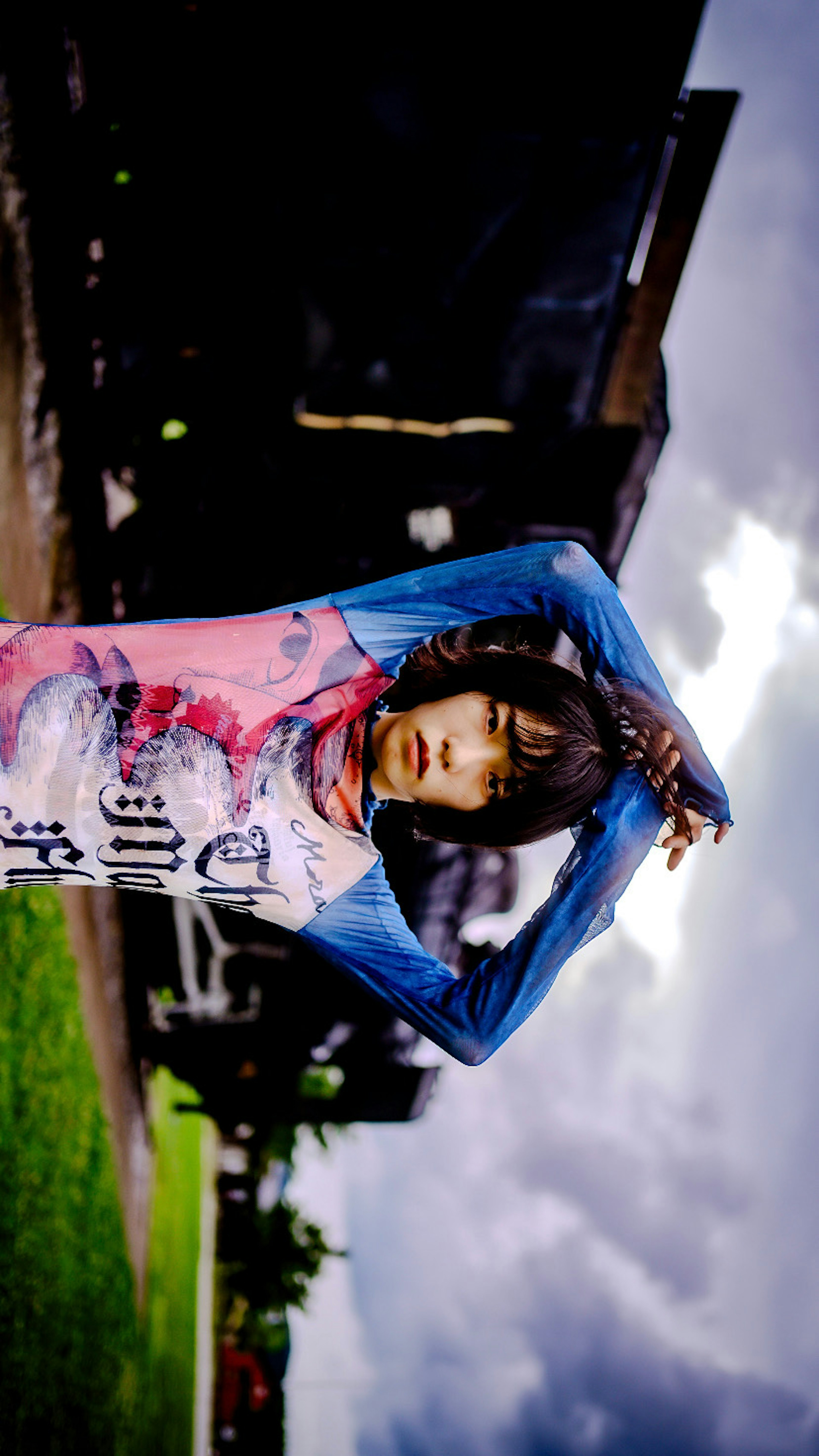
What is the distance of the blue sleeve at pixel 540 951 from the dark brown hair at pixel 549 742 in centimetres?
6

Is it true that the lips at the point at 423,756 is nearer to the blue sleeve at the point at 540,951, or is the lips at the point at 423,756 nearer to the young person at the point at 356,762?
the young person at the point at 356,762

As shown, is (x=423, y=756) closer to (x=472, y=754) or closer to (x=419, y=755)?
(x=419, y=755)

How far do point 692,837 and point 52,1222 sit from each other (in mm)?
4528

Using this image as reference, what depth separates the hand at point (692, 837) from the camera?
2.05 m

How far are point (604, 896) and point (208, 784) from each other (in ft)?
3.20

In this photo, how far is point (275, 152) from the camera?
521 cm

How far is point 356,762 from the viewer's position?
2.21 metres

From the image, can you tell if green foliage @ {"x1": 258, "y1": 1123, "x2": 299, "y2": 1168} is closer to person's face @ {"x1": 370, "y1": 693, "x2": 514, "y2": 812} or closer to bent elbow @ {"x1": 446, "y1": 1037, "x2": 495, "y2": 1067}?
bent elbow @ {"x1": 446, "y1": 1037, "x2": 495, "y2": 1067}

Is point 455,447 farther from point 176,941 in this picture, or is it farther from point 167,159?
point 176,941

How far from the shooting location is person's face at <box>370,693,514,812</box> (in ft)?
7.01

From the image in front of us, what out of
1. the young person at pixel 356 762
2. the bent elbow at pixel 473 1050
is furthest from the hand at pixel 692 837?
the bent elbow at pixel 473 1050

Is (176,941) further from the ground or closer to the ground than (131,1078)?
further from the ground

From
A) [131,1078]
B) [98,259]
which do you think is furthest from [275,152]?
[131,1078]

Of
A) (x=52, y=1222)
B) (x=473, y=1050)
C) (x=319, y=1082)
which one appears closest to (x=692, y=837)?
(x=473, y=1050)
